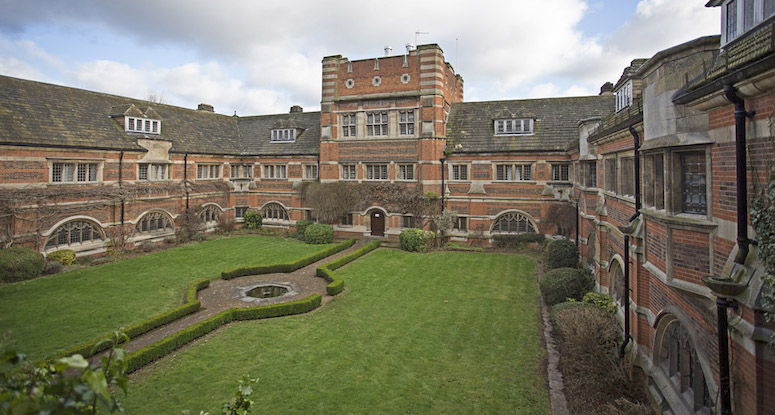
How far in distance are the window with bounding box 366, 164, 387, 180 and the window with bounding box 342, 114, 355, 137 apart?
2.66 metres

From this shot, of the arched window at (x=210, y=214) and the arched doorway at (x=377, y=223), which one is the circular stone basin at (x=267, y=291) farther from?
the arched window at (x=210, y=214)

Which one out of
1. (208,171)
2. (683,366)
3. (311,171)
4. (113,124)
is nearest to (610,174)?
(683,366)

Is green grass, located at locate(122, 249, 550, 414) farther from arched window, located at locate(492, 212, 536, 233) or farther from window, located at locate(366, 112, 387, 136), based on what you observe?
window, located at locate(366, 112, 387, 136)

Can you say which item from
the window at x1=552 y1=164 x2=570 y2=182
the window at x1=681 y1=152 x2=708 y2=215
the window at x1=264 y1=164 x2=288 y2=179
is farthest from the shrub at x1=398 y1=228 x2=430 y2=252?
the window at x1=681 y1=152 x2=708 y2=215

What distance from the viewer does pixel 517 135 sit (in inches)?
1071

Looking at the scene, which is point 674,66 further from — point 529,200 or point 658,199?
point 529,200

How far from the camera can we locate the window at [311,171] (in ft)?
104

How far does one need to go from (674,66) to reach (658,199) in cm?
243

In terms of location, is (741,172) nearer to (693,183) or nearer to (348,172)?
(693,183)

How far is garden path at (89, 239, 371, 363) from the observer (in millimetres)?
13117

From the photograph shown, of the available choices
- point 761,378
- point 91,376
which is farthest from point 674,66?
point 91,376

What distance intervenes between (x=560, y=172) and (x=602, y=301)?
14.6 m

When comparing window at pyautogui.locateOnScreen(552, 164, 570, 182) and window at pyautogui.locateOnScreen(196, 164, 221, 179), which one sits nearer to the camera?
window at pyautogui.locateOnScreen(552, 164, 570, 182)

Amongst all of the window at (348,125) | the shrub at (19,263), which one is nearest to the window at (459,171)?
Result: the window at (348,125)
